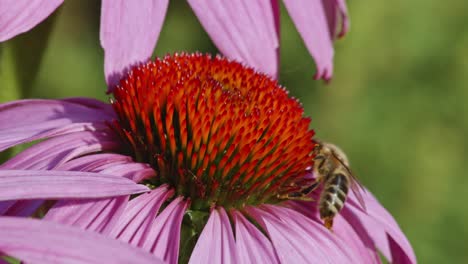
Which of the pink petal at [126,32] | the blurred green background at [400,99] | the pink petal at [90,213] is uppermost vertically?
Answer: the pink petal at [126,32]

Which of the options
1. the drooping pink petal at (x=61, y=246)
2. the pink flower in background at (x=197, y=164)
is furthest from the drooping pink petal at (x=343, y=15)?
the drooping pink petal at (x=61, y=246)

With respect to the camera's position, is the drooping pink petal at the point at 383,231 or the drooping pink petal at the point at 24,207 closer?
the drooping pink petal at the point at 24,207

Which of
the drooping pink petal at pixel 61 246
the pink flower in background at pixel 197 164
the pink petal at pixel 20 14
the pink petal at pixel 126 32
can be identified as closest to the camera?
the drooping pink petal at pixel 61 246

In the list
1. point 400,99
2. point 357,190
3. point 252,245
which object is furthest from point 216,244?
point 400,99

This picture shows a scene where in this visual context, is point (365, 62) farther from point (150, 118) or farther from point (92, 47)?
point (150, 118)

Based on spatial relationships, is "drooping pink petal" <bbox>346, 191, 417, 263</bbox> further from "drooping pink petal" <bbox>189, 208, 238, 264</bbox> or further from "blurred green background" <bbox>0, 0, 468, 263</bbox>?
"blurred green background" <bbox>0, 0, 468, 263</bbox>

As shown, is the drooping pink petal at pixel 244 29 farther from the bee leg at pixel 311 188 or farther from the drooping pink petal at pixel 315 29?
the bee leg at pixel 311 188

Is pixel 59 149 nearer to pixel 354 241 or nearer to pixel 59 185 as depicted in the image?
pixel 59 185

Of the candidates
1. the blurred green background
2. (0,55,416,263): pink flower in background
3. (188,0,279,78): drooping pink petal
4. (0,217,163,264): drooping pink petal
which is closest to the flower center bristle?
(0,55,416,263): pink flower in background
